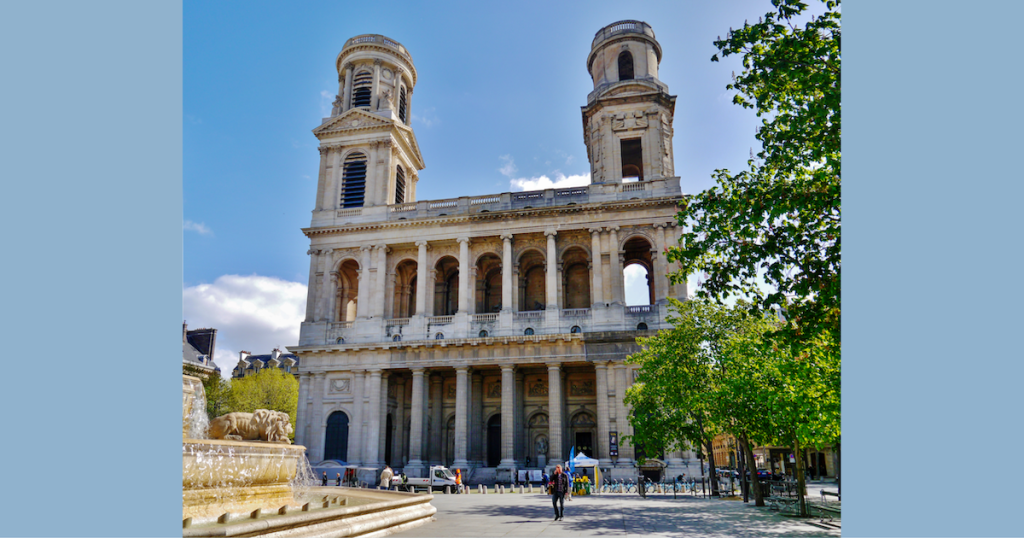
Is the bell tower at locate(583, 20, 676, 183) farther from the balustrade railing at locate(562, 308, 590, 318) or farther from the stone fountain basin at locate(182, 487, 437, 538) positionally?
the stone fountain basin at locate(182, 487, 437, 538)

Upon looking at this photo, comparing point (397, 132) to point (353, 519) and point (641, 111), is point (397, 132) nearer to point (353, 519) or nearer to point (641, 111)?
point (641, 111)

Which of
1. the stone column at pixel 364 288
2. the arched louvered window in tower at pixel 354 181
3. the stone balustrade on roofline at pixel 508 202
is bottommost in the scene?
the stone column at pixel 364 288

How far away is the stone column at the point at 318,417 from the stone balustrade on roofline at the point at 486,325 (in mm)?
2352

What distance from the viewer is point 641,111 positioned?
4156 centimetres

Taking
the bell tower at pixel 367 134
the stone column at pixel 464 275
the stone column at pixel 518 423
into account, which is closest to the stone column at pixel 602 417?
the stone column at pixel 518 423

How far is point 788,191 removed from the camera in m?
11.5

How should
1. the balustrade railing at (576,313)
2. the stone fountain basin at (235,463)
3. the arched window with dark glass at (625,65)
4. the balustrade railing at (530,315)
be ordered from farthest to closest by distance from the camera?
1. the arched window with dark glass at (625,65)
2. the balustrade railing at (530,315)
3. the balustrade railing at (576,313)
4. the stone fountain basin at (235,463)

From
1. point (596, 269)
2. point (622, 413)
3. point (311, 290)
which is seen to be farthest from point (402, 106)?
point (622, 413)

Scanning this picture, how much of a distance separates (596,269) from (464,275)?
829 cm

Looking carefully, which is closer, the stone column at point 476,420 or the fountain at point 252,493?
the fountain at point 252,493

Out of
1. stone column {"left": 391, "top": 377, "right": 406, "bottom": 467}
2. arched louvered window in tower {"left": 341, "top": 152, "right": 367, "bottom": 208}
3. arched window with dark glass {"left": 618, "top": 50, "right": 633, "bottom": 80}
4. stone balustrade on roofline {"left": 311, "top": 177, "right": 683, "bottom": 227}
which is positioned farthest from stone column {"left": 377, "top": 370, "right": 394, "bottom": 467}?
arched window with dark glass {"left": 618, "top": 50, "right": 633, "bottom": 80}

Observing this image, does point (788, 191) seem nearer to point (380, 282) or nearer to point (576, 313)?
point (576, 313)

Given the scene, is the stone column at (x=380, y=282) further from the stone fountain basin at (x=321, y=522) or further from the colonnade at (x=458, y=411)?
the stone fountain basin at (x=321, y=522)

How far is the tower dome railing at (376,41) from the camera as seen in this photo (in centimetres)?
4594
